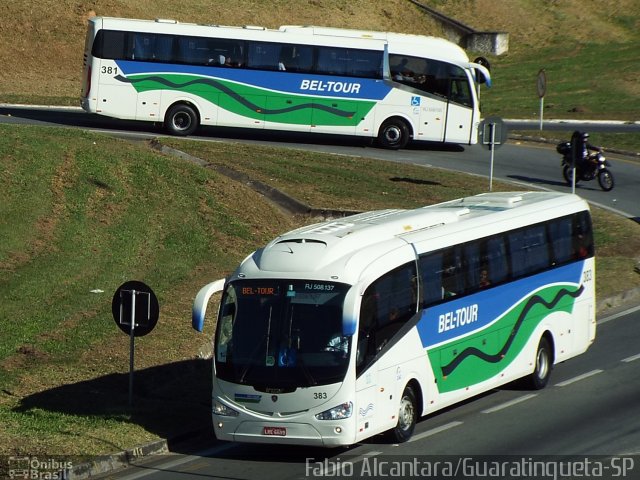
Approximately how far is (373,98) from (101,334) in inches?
858

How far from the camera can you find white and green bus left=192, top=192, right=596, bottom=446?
14453 mm

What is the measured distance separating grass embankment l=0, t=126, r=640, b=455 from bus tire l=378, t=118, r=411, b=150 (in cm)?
353

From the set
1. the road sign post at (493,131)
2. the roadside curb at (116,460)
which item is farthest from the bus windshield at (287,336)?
the road sign post at (493,131)

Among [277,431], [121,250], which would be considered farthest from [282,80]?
[277,431]

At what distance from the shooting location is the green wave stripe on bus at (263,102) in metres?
39.1

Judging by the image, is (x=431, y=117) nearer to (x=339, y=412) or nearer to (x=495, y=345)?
(x=495, y=345)

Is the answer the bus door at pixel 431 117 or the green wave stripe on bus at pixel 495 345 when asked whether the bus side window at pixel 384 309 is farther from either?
the bus door at pixel 431 117

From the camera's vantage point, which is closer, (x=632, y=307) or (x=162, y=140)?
(x=632, y=307)

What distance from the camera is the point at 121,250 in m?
24.8

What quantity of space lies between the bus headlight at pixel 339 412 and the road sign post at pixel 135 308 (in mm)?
3152

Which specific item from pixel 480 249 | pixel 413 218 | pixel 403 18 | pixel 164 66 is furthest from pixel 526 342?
pixel 403 18

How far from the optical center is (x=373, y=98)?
39844 mm

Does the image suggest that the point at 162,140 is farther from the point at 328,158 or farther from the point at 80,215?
the point at 80,215

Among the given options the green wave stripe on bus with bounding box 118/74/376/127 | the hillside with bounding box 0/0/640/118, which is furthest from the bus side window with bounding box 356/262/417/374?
the hillside with bounding box 0/0/640/118
